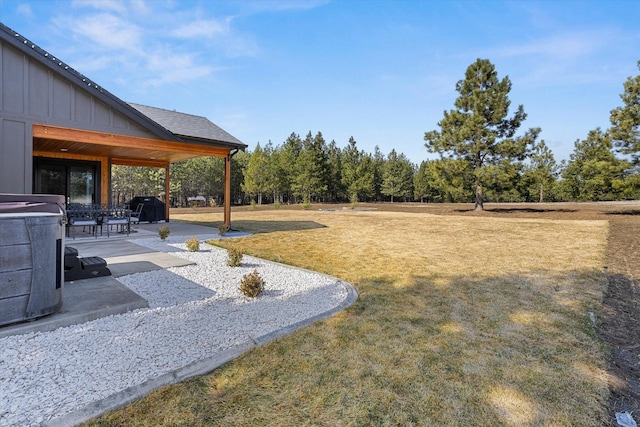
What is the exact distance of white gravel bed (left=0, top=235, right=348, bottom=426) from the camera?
2.12m

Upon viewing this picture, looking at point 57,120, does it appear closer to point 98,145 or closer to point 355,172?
point 98,145

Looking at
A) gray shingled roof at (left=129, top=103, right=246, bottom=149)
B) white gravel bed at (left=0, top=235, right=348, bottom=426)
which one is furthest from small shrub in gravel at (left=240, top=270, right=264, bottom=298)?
gray shingled roof at (left=129, top=103, right=246, bottom=149)

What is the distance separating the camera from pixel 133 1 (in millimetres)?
8922

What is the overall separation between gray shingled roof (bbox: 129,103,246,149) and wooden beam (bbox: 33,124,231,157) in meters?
0.31

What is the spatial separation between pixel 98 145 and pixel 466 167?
19.7 meters

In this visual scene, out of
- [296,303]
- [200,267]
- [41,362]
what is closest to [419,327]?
[296,303]

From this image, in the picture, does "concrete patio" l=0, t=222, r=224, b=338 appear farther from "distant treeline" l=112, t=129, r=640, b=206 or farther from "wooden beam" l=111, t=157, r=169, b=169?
"distant treeline" l=112, t=129, r=640, b=206

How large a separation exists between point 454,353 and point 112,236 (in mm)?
9212

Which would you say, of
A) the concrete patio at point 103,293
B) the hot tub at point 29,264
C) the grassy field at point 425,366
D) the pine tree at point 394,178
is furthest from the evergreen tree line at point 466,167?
the grassy field at point 425,366

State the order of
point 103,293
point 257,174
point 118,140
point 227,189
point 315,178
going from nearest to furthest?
point 103,293
point 118,140
point 227,189
point 257,174
point 315,178

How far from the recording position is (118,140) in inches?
316

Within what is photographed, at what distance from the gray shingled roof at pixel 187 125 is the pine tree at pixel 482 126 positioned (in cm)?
1582

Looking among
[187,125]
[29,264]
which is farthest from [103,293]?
[187,125]

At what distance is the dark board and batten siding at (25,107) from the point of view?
6285 mm
